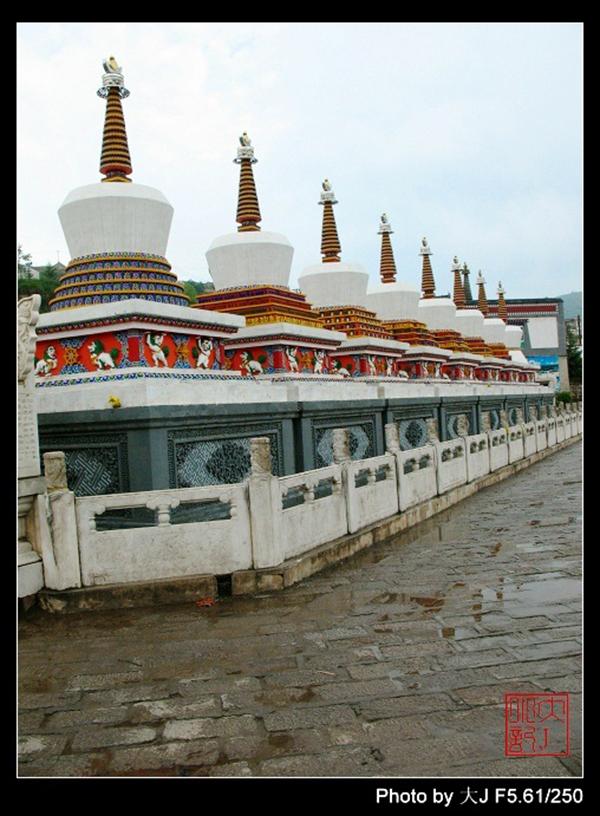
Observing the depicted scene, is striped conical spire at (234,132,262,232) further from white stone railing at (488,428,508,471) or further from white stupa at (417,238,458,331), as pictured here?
white stupa at (417,238,458,331)

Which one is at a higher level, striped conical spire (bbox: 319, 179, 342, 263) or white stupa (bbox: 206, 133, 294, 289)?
striped conical spire (bbox: 319, 179, 342, 263)

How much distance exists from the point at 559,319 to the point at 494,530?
1991 inches

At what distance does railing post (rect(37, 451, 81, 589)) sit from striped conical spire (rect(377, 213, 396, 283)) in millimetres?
18676

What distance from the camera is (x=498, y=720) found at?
4.10 meters

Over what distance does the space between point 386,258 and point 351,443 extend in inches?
485

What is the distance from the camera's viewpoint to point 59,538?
6715 millimetres

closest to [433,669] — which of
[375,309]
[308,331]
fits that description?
[308,331]

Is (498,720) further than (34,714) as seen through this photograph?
No

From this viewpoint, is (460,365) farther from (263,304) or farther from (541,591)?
(541,591)

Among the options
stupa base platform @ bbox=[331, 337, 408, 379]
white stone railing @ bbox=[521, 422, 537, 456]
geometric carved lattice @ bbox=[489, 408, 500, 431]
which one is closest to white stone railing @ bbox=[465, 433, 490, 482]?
stupa base platform @ bbox=[331, 337, 408, 379]

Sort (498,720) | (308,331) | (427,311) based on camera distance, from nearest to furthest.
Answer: (498,720) < (308,331) < (427,311)

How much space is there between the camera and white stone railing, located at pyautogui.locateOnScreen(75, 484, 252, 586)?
22.3ft

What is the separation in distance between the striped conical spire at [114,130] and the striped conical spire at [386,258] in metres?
13.4
